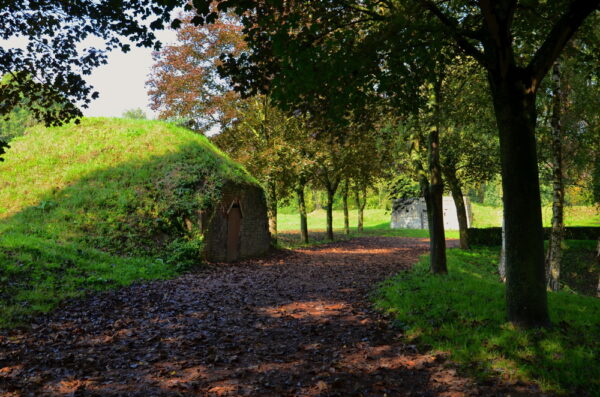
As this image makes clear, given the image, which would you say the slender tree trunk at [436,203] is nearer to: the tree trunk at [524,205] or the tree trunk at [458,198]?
the tree trunk at [524,205]

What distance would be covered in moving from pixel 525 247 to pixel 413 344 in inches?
89.9

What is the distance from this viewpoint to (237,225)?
61.3 feet

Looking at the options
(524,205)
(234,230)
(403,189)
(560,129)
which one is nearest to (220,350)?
(524,205)

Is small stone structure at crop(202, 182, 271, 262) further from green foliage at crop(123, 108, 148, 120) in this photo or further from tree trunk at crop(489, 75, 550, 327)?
green foliage at crop(123, 108, 148, 120)

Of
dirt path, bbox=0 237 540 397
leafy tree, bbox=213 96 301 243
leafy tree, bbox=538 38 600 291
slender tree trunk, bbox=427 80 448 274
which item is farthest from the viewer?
leafy tree, bbox=213 96 301 243

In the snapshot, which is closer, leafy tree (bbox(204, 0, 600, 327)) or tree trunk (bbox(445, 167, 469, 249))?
leafy tree (bbox(204, 0, 600, 327))

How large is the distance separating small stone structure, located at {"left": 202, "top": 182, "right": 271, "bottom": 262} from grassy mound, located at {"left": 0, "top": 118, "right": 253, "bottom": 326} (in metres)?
0.55

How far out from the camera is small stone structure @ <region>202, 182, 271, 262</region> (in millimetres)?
17188

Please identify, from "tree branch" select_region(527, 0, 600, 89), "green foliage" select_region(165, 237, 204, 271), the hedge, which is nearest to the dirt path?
"green foliage" select_region(165, 237, 204, 271)

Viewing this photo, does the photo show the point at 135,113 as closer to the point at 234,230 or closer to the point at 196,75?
the point at 196,75

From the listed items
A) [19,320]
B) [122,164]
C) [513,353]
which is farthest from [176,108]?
[513,353]

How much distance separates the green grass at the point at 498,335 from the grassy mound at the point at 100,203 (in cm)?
769

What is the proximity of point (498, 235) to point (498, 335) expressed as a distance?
2382cm

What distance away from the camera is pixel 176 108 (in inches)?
926
